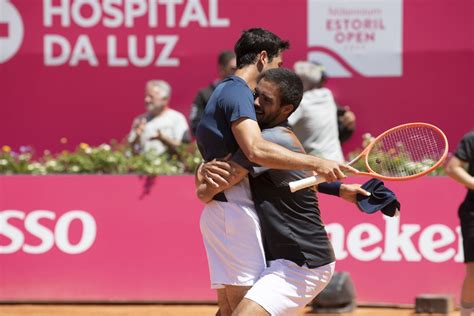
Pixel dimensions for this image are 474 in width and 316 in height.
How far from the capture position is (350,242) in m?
9.20

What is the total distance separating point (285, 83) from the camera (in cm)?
501

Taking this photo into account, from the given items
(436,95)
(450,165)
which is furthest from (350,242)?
(436,95)

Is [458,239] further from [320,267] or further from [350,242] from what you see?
[320,267]

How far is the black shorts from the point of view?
24.5 ft

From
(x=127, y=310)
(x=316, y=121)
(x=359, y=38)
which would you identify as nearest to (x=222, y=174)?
(x=127, y=310)

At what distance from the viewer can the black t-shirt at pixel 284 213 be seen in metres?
5.05

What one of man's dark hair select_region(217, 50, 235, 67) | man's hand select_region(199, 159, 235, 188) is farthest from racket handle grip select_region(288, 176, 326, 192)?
man's dark hair select_region(217, 50, 235, 67)

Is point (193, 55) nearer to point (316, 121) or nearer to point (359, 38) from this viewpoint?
point (359, 38)

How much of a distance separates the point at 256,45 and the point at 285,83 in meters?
0.31

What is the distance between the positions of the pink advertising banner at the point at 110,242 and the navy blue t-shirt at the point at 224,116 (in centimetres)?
416

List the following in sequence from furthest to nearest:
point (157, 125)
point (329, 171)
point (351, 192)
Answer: point (157, 125)
point (351, 192)
point (329, 171)

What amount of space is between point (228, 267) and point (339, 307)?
3975 millimetres

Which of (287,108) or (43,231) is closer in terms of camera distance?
(287,108)

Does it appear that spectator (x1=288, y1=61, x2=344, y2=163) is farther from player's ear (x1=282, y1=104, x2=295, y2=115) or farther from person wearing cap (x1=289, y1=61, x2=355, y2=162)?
player's ear (x1=282, y1=104, x2=295, y2=115)
